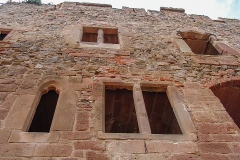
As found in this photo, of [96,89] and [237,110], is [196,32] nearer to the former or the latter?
[237,110]

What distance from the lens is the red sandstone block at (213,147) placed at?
2.67 metres

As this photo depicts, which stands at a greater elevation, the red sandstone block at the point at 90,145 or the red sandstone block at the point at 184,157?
the red sandstone block at the point at 90,145

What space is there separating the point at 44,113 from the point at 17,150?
79.6 inches

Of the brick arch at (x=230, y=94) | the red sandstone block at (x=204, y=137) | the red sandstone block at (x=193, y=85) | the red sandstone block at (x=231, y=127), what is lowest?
the brick arch at (x=230, y=94)

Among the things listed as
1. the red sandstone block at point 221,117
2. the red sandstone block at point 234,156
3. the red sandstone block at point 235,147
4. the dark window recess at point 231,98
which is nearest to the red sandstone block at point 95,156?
the red sandstone block at point 234,156

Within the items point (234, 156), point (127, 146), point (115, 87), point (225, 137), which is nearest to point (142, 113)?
point (127, 146)

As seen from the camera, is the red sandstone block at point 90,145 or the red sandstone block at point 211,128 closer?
the red sandstone block at point 90,145

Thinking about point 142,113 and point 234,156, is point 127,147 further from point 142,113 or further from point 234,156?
point 234,156

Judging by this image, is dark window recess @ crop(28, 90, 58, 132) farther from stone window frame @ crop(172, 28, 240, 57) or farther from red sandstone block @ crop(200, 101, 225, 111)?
stone window frame @ crop(172, 28, 240, 57)

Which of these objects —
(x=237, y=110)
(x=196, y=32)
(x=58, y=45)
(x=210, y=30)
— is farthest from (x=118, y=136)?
(x=210, y=30)

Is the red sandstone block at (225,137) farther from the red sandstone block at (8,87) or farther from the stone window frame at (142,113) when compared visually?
the red sandstone block at (8,87)

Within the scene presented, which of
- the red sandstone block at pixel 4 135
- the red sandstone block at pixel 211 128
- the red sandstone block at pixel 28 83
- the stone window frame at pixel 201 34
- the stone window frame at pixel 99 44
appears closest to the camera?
the red sandstone block at pixel 4 135

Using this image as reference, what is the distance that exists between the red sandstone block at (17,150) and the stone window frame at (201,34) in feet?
12.9

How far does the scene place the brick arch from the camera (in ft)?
13.7
